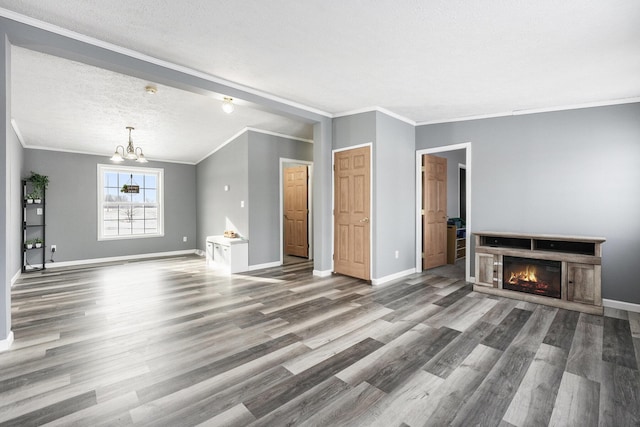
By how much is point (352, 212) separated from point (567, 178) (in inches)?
114

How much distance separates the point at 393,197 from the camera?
4828 mm

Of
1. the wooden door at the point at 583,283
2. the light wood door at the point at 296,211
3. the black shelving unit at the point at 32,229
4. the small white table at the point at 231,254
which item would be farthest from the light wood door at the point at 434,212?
the black shelving unit at the point at 32,229

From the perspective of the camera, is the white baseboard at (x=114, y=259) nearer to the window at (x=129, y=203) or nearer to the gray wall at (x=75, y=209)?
the gray wall at (x=75, y=209)

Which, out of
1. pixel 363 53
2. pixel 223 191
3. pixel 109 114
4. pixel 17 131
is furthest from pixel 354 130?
pixel 17 131

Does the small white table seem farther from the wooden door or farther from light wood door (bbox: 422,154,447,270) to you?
the wooden door

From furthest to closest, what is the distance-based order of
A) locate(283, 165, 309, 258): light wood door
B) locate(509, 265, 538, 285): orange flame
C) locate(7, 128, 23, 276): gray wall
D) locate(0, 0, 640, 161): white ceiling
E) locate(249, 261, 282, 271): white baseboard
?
locate(283, 165, 309, 258): light wood door < locate(249, 261, 282, 271): white baseboard < locate(7, 128, 23, 276): gray wall < locate(509, 265, 538, 285): orange flame < locate(0, 0, 640, 161): white ceiling

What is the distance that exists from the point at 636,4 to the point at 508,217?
9.24 ft

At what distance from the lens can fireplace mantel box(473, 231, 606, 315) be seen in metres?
3.36

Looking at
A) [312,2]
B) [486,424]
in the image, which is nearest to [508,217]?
[486,424]

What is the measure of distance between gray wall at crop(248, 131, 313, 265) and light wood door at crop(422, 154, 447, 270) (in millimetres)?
2748

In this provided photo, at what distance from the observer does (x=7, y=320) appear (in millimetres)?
2457

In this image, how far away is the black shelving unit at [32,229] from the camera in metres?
5.49

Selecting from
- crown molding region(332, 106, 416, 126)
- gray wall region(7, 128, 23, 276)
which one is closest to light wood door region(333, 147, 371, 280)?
crown molding region(332, 106, 416, 126)

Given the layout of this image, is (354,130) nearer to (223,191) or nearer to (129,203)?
(223,191)
